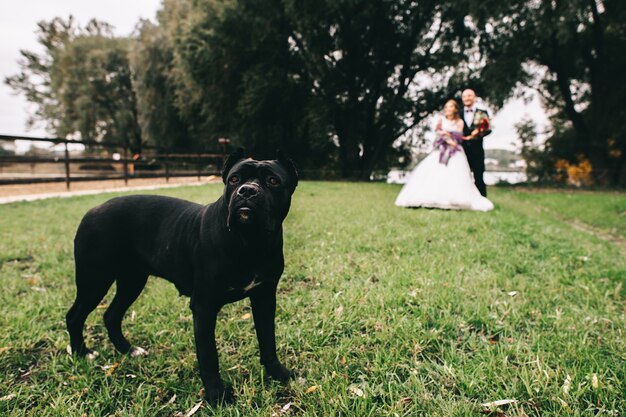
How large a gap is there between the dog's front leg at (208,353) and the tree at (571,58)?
18.9 meters

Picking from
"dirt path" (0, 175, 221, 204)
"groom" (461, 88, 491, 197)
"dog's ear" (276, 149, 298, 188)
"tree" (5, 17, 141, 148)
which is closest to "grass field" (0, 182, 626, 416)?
"dog's ear" (276, 149, 298, 188)

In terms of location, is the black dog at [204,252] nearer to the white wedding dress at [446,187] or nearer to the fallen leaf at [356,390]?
the fallen leaf at [356,390]

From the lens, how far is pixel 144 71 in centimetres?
2603

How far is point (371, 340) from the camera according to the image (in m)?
2.57

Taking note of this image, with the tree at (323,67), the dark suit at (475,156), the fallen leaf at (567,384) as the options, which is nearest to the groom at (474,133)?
the dark suit at (475,156)

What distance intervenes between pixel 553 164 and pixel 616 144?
4387 mm

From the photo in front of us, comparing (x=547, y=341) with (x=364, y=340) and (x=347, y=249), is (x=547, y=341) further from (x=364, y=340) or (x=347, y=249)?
(x=347, y=249)

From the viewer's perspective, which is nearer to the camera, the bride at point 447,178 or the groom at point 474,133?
the groom at point 474,133

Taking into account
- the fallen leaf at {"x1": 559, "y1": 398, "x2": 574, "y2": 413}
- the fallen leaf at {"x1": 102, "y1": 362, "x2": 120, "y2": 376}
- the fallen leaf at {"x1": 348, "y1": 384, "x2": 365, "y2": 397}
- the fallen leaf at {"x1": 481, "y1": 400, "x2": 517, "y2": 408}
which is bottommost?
the fallen leaf at {"x1": 102, "y1": 362, "x2": 120, "y2": 376}

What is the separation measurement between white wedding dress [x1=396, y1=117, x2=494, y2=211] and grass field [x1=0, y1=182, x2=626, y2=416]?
3935mm

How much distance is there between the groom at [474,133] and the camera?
8.59 metres

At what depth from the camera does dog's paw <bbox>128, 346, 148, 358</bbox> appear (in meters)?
2.48

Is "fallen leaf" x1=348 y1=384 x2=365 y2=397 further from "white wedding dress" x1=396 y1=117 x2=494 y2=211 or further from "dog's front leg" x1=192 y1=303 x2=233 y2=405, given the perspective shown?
"white wedding dress" x1=396 y1=117 x2=494 y2=211

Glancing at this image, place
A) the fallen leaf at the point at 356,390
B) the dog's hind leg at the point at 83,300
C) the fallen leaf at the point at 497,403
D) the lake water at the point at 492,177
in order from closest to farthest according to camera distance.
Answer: the fallen leaf at the point at 497,403 → the fallen leaf at the point at 356,390 → the dog's hind leg at the point at 83,300 → the lake water at the point at 492,177
